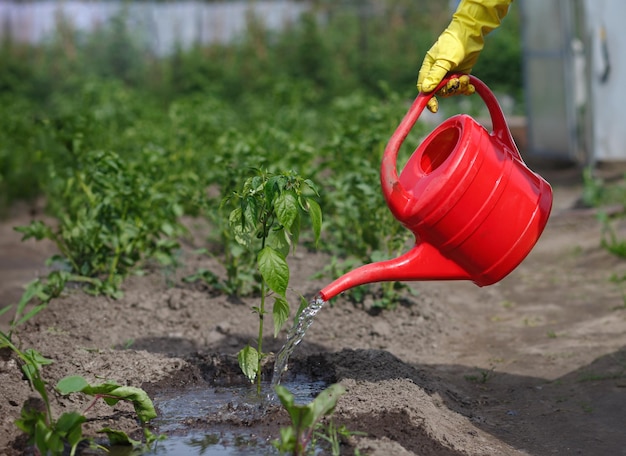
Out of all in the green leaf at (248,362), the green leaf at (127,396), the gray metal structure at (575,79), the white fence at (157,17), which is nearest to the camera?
the green leaf at (127,396)

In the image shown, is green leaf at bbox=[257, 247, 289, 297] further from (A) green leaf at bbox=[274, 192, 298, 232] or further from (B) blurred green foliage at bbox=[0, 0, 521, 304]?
(B) blurred green foliage at bbox=[0, 0, 521, 304]

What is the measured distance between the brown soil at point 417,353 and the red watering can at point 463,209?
1.38 ft

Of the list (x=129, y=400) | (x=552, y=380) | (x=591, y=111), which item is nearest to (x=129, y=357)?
(x=129, y=400)

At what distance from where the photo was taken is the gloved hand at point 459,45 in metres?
2.85

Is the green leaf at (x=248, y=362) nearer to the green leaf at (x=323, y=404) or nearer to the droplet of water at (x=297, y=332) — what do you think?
the droplet of water at (x=297, y=332)

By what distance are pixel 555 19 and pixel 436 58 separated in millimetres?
6370

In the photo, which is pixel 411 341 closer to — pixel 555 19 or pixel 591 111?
pixel 591 111

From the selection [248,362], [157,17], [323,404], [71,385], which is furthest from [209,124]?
[157,17]

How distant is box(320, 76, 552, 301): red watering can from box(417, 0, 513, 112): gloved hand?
1.9 inches

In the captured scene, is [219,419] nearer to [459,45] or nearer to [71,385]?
[71,385]

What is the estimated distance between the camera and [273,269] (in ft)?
9.00

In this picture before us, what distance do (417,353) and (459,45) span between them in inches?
59.7

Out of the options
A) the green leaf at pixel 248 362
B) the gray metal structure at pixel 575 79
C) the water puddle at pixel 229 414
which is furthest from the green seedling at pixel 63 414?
the gray metal structure at pixel 575 79

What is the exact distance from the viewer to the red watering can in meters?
2.76
